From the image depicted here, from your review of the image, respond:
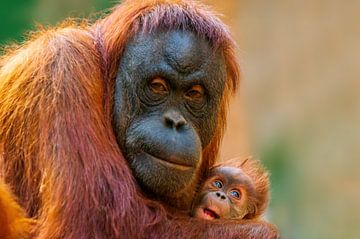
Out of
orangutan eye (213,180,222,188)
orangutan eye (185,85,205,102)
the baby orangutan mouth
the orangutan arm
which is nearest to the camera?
the orangutan arm

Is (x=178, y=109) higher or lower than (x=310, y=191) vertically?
higher

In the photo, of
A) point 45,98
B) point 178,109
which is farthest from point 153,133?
point 45,98

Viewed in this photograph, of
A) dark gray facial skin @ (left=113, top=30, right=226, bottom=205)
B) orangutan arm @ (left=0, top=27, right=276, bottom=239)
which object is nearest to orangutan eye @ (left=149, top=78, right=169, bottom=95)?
dark gray facial skin @ (left=113, top=30, right=226, bottom=205)

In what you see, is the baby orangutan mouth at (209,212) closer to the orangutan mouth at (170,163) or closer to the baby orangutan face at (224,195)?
the baby orangutan face at (224,195)

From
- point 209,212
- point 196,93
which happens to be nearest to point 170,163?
point 196,93

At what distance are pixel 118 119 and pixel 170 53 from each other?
33 centimetres

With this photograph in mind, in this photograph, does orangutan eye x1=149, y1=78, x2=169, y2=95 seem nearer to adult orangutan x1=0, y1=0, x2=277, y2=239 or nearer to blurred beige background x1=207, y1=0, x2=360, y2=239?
adult orangutan x1=0, y1=0, x2=277, y2=239

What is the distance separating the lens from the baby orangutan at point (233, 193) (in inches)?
153

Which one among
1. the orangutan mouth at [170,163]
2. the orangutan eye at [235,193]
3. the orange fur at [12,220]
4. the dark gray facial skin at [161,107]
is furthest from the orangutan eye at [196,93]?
the orange fur at [12,220]

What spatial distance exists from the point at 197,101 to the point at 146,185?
0.40m

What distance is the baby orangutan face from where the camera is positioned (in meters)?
3.87

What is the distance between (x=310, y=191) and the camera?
7.51 meters

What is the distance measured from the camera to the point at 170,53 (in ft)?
11.4

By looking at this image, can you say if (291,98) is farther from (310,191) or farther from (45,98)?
(45,98)
